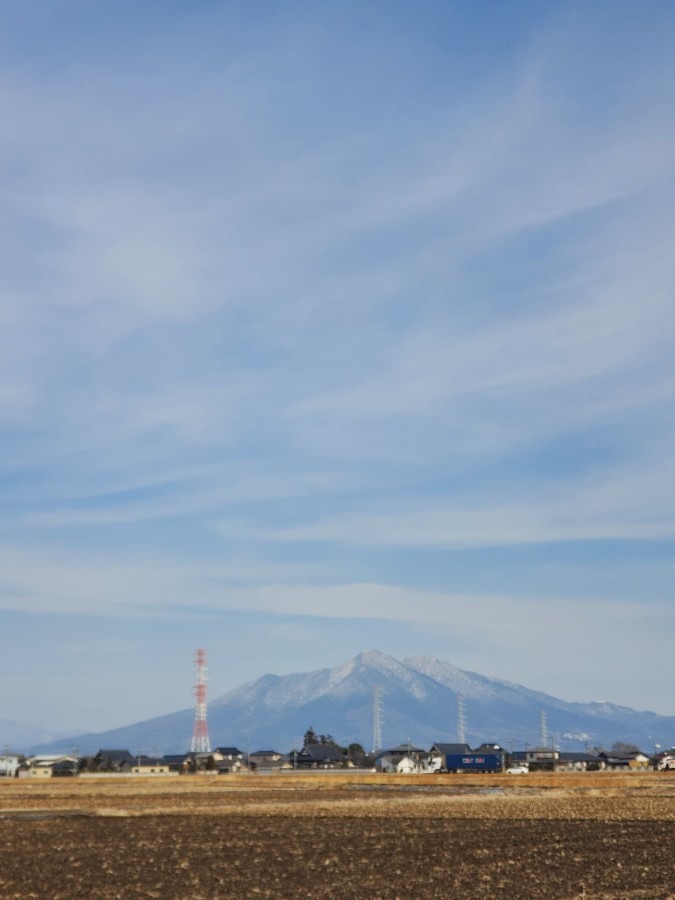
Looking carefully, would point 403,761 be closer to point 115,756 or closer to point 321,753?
point 321,753

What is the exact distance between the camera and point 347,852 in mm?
29844

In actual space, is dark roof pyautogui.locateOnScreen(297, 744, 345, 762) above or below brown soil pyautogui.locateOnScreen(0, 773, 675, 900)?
below

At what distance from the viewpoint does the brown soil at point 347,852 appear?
22.8 metres

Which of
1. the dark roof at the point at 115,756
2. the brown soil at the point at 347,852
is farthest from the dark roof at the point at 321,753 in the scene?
the brown soil at the point at 347,852

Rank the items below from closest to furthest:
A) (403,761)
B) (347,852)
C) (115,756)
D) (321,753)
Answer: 1. (347,852)
2. (403,761)
3. (321,753)
4. (115,756)

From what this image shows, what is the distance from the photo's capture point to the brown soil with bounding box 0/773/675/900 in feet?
74.8

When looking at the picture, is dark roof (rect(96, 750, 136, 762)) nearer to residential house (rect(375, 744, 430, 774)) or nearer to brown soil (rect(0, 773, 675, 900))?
residential house (rect(375, 744, 430, 774))

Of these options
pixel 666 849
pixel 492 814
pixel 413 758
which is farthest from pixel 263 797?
pixel 413 758

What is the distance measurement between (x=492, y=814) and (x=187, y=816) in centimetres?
1403

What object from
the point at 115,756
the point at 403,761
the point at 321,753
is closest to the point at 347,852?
the point at 403,761

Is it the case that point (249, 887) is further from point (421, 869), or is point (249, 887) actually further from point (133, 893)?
point (421, 869)

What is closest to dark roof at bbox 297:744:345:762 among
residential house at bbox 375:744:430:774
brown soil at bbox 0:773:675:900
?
residential house at bbox 375:744:430:774

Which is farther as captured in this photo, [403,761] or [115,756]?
[115,756]

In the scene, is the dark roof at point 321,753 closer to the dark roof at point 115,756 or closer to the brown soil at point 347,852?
the dark roof at point 115,756
